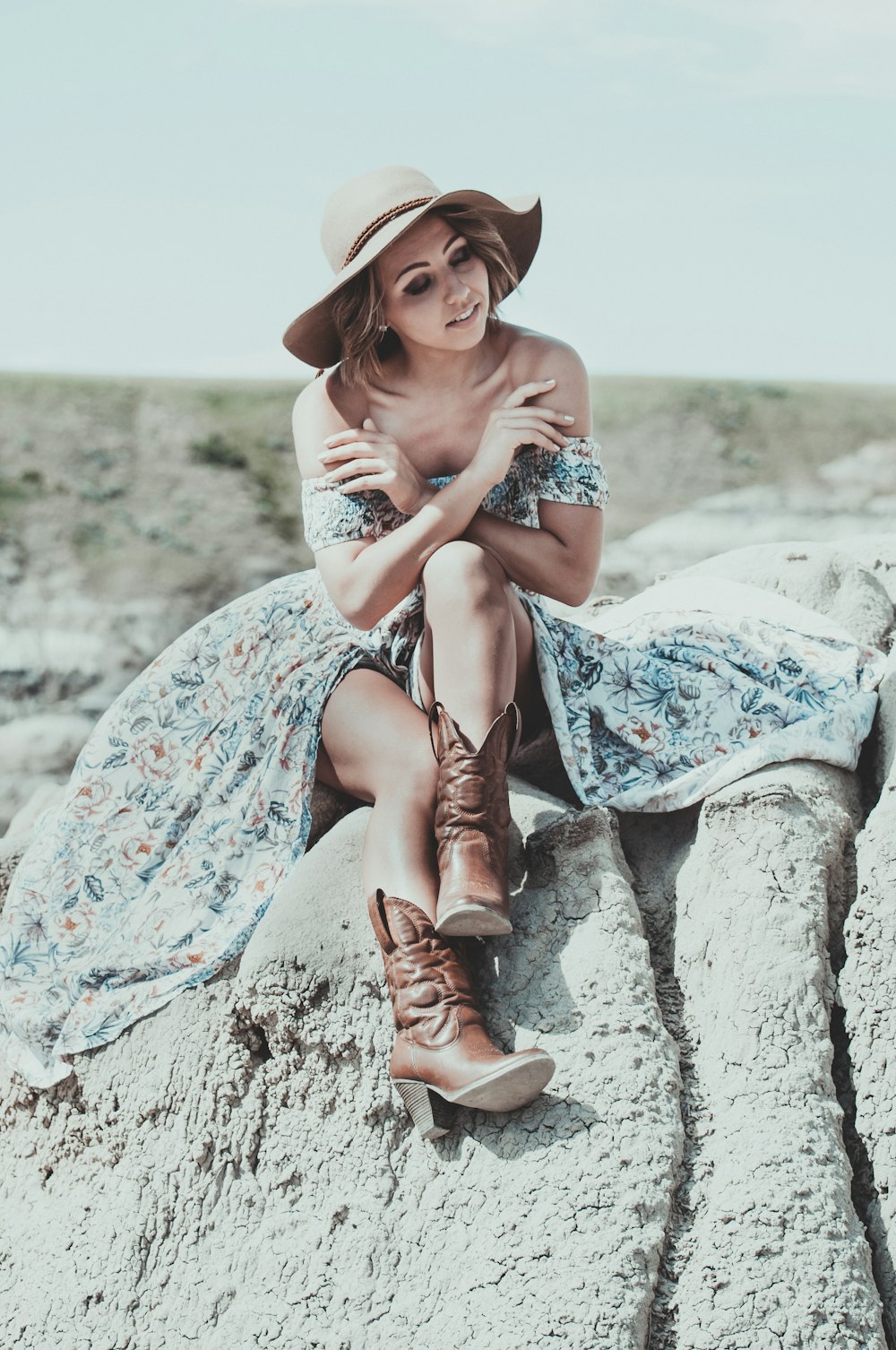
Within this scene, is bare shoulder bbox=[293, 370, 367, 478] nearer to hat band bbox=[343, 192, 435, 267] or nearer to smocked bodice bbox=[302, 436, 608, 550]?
smocked bodice bbox=[302, 436, 608, 550]

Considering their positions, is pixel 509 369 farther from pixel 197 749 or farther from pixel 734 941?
pixel 734 941

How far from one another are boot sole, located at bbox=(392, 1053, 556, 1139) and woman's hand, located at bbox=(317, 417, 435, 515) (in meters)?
1.28

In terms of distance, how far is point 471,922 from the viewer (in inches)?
106

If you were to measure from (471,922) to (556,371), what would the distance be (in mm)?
1349

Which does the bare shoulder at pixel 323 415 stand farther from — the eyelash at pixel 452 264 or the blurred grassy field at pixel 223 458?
the blurred grassy field at pixel 223 458

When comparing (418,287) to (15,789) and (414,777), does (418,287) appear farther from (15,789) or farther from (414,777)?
(15,789)

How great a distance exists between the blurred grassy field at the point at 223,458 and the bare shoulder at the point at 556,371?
36.2 ft

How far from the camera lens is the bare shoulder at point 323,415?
331 cm

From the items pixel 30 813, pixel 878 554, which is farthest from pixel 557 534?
pixel 30 813

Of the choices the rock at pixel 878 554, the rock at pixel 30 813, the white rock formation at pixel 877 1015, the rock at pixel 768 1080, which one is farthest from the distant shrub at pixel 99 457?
the white rock formation at pixel 877 1015

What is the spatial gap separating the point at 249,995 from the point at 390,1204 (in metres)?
0.54

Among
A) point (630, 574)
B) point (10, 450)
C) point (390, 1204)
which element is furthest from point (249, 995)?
point (10, 450)

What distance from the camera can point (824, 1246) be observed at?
2.36 metres

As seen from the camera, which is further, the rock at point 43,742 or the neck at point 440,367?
the rock at point 43,742
